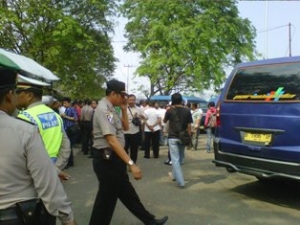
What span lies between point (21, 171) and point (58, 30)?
55.8ft

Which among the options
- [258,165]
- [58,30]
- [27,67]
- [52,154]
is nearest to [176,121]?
[258,165]

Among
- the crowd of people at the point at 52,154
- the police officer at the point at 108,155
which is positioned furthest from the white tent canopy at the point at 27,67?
the police officer at the point at 108,155

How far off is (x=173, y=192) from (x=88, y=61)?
1576cm

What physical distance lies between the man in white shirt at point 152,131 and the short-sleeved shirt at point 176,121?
411 centimetres

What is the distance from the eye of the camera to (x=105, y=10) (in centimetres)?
2053

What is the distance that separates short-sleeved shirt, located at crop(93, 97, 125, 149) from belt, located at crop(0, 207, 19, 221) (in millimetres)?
2147

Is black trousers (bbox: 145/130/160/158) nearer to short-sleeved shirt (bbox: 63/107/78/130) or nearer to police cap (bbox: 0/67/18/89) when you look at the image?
short-sleeved shirt (bbox: 63/107/78/130)

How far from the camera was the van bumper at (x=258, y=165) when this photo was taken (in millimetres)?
5627

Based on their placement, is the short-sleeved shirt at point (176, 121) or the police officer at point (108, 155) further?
the short-sleeved shirt at point (176, 121)

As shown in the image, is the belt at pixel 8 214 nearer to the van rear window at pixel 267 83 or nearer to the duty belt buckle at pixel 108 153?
the duty belt buckle at pixel 108 153

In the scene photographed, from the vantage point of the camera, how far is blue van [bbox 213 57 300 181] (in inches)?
223

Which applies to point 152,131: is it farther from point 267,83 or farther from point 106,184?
point 106,184

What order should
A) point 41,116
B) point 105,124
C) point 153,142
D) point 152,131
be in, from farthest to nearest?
point 152,131 < point 153,142 < point 105,124 < point 41,116

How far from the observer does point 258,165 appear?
604 centimetres
